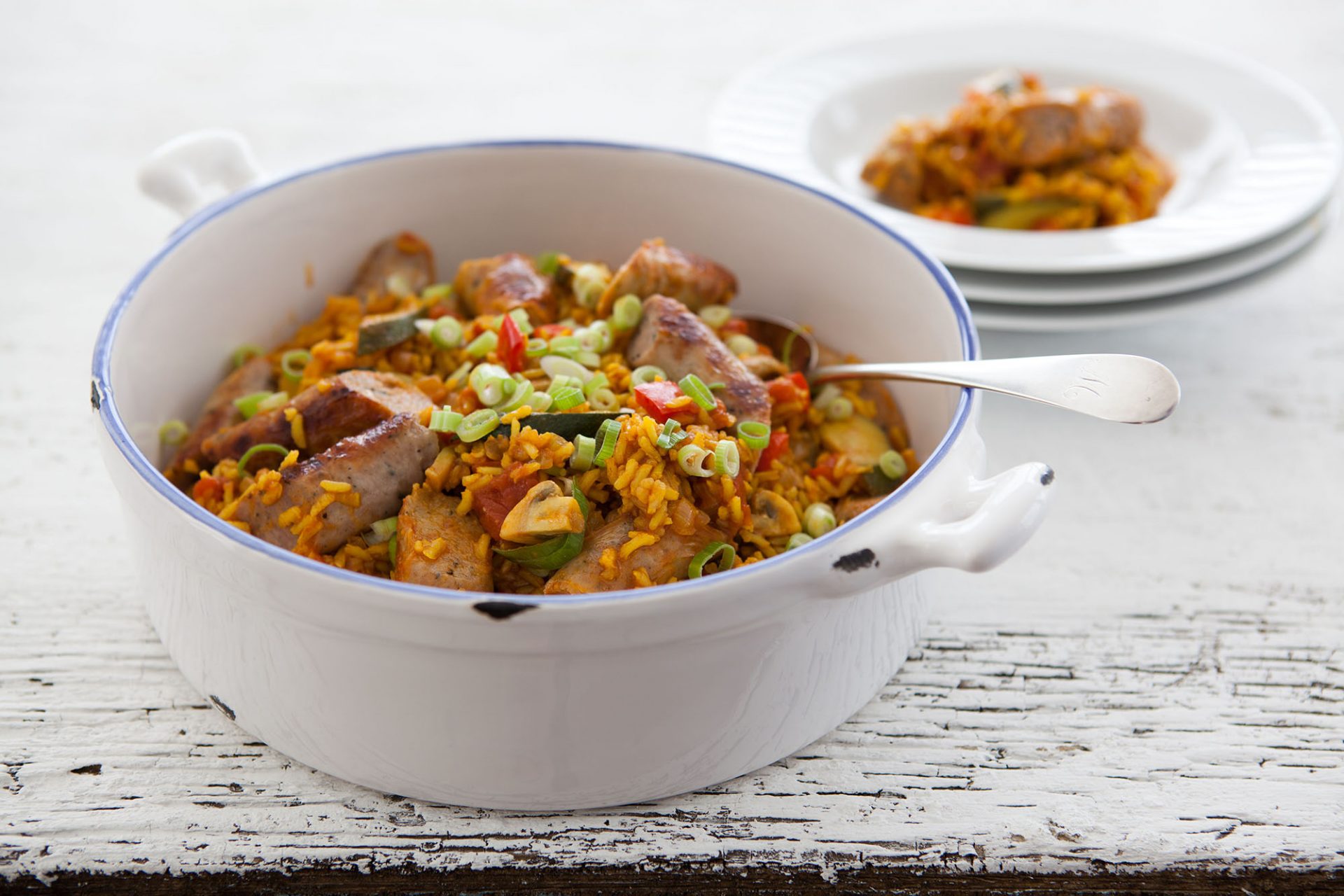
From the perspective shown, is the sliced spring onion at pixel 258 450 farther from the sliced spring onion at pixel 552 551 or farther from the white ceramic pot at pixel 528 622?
the sliced spring onion at pixel 552 551

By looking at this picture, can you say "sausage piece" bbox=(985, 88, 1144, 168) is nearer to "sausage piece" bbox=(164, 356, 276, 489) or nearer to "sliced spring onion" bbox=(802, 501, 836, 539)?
"sliced spring onion" bbox=(802, 501, 836, 539)

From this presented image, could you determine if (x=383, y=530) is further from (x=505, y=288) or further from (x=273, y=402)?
(x=505, y=288)

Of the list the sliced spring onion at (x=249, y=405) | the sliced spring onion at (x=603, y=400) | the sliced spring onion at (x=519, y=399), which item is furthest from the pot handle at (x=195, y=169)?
the sliced spring onion at (x=603, y=400)

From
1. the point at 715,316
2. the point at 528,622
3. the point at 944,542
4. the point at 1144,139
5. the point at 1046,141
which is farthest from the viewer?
the point at 1144,139

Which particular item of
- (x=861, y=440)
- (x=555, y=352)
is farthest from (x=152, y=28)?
(x=861, y=440)

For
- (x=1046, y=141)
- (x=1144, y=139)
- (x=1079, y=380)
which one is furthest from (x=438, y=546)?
(x=1144, y=139)

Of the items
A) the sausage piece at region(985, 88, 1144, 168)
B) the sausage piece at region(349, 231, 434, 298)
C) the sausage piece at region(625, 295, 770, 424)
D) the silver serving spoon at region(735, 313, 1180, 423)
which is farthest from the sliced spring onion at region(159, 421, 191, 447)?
the sausage piece at region(985, 88, 1144, 168)
